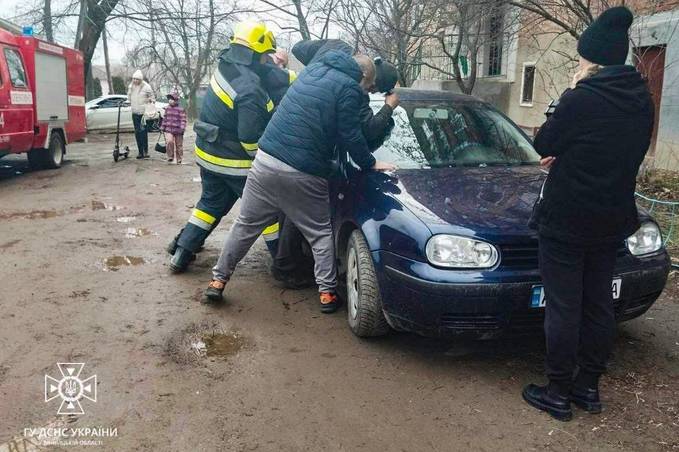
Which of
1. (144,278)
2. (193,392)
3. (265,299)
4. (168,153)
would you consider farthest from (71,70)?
(193,392)

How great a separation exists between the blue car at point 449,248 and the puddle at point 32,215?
4.53 m

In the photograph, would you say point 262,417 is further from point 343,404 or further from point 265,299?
point 265,299

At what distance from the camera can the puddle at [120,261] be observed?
5279 millimetres

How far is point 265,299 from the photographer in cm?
457

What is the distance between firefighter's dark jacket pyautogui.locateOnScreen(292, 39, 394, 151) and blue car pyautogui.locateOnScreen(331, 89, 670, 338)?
115 mm

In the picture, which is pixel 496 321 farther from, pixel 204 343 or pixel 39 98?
pixel 39 98

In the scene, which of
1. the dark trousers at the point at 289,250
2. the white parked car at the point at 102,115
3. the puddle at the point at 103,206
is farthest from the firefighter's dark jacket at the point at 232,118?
the white parked car at the point at 102,115

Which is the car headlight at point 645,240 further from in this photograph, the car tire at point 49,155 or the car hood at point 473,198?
the car tire at point 49,155

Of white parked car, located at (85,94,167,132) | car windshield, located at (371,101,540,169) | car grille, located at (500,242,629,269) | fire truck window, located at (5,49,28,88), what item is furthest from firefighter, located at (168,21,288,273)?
white parked car, located at (85,94,167,132)

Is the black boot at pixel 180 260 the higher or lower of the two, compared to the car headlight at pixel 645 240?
lower

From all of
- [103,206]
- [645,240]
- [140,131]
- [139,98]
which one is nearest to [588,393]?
[645,240]

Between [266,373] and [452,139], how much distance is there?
2189 mm

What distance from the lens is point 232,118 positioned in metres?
4.67

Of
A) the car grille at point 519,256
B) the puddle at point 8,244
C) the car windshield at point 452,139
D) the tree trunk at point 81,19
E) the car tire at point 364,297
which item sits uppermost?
the tree trunk at point 81,19
